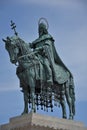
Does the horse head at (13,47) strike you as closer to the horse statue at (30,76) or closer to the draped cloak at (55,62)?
the horse statue at (30,76)

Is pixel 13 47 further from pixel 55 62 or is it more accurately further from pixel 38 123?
pixel 38 123

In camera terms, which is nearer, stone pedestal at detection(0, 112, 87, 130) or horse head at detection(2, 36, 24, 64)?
stone pedestal at detection(0, 112, 87, 130)

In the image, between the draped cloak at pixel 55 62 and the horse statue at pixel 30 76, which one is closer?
the horse statue at pixel 30 76

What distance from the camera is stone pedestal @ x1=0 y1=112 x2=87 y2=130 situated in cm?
2045

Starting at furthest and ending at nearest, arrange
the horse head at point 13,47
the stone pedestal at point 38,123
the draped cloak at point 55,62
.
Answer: the draped cloak at point 55,62, the horse head at point 13,47, the stone pedestal at point 38,123

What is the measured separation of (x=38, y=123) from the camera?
20.6 meters

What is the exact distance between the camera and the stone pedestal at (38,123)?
20453 mm

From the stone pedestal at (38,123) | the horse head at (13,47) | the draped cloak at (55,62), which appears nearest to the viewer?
the stone pedestal at (38,123)

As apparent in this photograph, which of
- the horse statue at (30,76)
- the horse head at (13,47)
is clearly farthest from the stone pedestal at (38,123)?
the horse head at (13,47)

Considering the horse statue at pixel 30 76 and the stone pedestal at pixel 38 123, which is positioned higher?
the horse statue at pixel 30 76

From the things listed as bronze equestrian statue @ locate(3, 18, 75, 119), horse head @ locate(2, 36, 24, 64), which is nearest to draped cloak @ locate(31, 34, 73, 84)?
bronze equestrian statue @ locate(3, 18, 75, 119)

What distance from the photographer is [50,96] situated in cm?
2220

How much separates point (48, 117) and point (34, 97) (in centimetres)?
106

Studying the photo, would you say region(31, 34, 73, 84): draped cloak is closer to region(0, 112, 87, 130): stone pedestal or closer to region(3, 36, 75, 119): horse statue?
region(3, 36, 75, 119): horse statue
